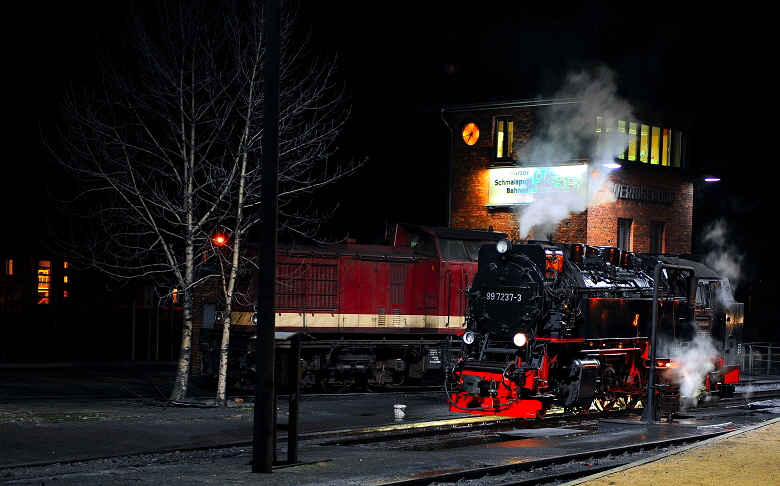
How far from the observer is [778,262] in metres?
45.6

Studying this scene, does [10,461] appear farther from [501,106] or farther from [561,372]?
[501,106]

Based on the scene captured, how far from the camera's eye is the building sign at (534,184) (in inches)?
1083

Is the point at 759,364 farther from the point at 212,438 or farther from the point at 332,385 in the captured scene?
the point at 212,438

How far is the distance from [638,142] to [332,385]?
14.0 metres

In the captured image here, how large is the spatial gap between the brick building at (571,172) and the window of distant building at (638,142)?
0.03 metres

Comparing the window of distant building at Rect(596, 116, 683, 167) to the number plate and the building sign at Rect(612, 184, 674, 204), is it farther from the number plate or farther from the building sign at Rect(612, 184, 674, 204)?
the number plate

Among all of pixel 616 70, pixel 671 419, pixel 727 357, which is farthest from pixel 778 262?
pixel 671 419

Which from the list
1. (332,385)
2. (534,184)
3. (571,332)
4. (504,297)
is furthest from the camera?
(534,184)

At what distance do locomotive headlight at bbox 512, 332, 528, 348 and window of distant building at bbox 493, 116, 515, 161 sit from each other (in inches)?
555

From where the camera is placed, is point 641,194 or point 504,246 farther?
point 641,194

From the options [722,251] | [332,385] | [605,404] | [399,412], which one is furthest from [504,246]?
[722,251]

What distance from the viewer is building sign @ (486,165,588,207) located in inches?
1083

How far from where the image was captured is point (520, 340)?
15.3 m

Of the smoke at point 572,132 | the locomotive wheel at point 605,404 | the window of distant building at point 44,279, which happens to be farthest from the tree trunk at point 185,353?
the window of distant building at point 44,279
